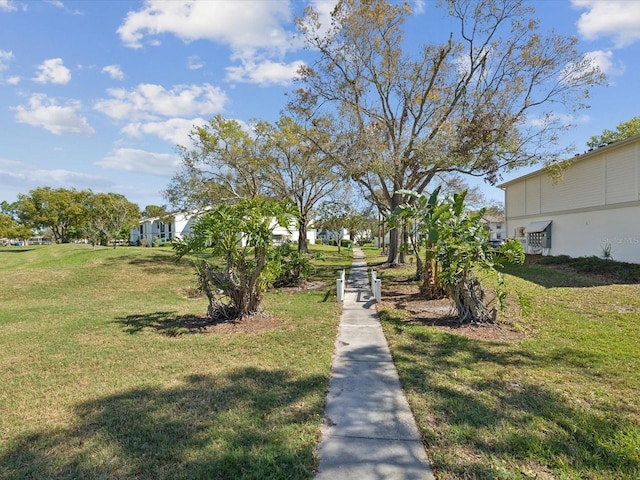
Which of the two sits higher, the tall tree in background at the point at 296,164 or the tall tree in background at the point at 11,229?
the tall tree in background at the point at 296,164

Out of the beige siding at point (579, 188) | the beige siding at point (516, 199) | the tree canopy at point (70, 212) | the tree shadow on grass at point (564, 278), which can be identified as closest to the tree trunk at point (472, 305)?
the tree shadow on grass at point (564, 278)

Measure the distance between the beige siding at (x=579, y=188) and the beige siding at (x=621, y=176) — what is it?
0.43m

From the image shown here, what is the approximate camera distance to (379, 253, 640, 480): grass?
299 centimetres

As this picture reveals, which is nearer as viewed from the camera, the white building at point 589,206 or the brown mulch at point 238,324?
the brown mulch at point 238,324

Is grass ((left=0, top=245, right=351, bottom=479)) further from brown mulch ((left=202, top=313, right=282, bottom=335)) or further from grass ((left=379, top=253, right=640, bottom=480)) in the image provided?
grass ((left=379, top=253, right=640, bottom=480))

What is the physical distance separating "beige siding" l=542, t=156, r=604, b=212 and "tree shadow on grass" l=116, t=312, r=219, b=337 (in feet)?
53.2

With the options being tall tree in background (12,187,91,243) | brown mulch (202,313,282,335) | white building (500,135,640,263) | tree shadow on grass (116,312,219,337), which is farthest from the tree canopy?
white building (500,135,640,263)

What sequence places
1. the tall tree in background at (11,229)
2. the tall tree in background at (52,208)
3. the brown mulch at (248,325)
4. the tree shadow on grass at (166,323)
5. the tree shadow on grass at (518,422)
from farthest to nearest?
the tall tree in background at (11,229) → the tall tree in background at (52,208) → the tree shadow on grass at (166,323) → the brown mulch at (248,325) → the tree shadow on grass at (518,422)

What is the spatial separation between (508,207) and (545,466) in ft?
83.7

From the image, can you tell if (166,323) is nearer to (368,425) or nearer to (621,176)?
(368,425)

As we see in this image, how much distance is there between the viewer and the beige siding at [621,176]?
47.6 feet

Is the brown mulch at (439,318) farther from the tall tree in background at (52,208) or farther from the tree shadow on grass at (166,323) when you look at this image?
the tall tree in background at (52,208)

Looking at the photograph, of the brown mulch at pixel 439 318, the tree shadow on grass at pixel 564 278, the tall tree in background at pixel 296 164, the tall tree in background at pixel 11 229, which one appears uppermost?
the tall tree in background at pixel 296 164

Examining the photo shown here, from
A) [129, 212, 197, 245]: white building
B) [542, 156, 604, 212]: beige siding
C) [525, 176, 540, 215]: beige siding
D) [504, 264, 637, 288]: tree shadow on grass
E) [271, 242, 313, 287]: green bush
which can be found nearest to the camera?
[504, 264, 637, 288]: tree shadow on grass
